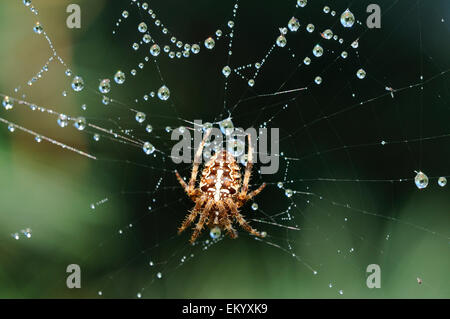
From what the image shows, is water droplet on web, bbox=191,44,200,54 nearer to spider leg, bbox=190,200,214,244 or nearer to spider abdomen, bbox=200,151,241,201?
spider abdomen, bbox=200,151,241,201

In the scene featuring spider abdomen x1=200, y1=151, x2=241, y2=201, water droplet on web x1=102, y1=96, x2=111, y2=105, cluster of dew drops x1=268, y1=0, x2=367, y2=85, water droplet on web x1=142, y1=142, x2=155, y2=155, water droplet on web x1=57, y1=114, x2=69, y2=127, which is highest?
cluster of dew drops x1=268, y1=0, x2=367, y2=85

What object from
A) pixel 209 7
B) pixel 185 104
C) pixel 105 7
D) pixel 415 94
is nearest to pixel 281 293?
pixel 185 104

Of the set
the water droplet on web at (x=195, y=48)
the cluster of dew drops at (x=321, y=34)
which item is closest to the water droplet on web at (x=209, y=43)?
the water droplet on web at (x=195, y=48)

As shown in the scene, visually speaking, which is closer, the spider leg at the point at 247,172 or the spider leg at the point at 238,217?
the spider leg at the point at 247,172

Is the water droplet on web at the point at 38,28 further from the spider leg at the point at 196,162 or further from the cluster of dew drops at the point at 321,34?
the cluster of dew drops at the point at 321,34

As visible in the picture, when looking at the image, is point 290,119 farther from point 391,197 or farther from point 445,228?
point 445,228

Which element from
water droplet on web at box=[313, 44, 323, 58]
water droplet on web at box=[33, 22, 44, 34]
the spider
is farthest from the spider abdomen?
water droplet on web at box=[33, 22, 44, 34]

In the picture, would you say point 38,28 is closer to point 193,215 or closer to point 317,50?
point 193,215
